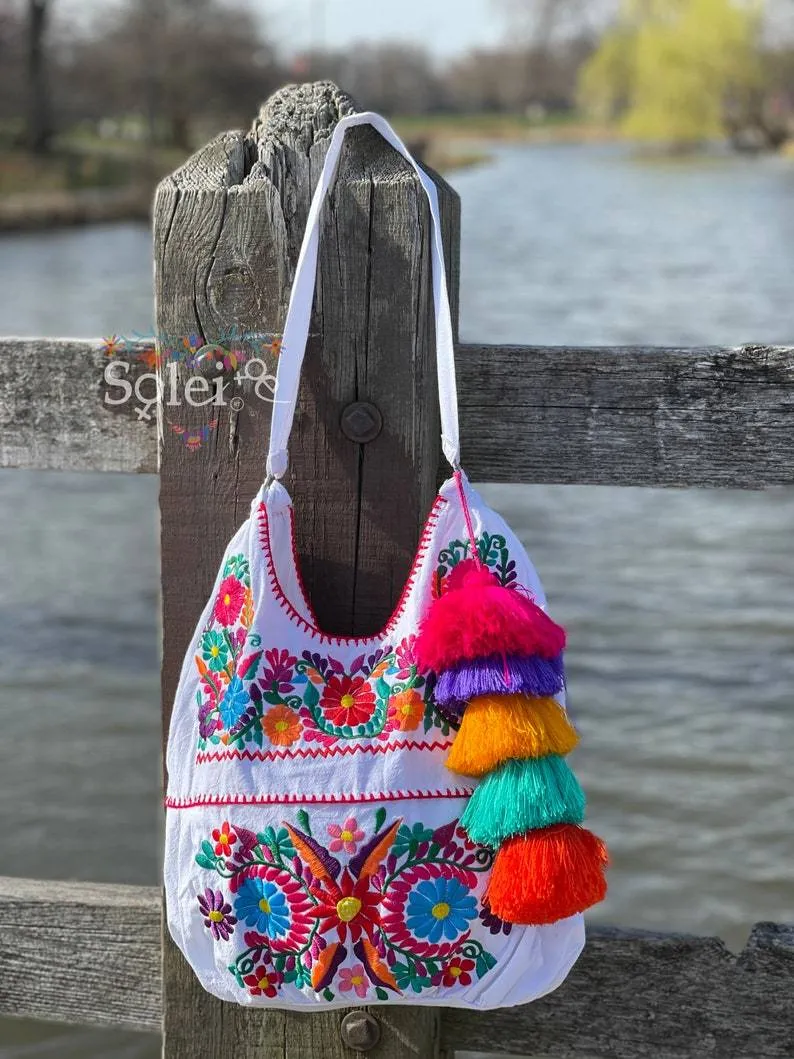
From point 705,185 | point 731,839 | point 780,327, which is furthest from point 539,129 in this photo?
point 731,839

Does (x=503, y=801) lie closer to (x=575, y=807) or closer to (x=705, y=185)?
(x=575, y=807)

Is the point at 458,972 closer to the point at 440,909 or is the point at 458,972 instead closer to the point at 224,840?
the point at 440,909

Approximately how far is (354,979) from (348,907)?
101 millimetres

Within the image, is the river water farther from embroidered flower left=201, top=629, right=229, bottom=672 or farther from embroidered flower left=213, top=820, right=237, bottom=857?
embroidered flower left=213, top=820, right=237, bottom=857

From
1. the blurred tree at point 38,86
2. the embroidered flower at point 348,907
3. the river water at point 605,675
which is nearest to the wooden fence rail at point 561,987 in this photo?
the embroidered flower at point 348,907

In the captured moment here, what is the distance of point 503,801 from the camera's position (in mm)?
1457

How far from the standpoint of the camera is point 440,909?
1.53 m

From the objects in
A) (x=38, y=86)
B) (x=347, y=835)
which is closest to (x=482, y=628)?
(x=347, y=835)

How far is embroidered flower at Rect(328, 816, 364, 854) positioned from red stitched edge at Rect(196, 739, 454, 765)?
0.08 meters

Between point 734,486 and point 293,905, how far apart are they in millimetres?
802

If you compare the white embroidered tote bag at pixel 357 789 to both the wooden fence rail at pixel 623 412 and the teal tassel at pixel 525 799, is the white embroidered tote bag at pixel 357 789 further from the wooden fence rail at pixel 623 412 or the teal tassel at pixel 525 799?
the wooden fence rail at pixel 623 412

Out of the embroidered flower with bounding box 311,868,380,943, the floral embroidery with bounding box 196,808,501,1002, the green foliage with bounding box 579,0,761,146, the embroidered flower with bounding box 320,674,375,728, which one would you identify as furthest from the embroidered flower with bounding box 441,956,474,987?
the green foliage with bounding box 579,0,761,146

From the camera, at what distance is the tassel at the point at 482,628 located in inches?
56.1

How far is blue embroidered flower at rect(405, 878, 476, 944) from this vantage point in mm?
1527
